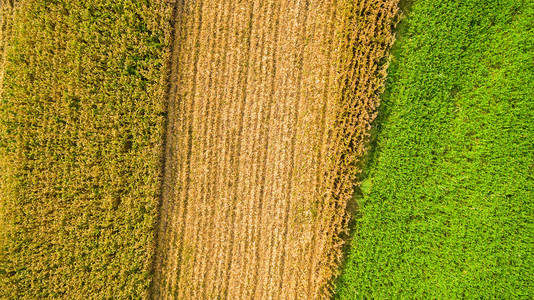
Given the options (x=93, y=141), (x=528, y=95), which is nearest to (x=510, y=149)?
(x=528, y=95)

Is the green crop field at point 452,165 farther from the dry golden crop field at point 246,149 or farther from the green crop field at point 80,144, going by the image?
the green crop field at point 80,144

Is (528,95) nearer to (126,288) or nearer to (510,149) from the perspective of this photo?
(510,149)

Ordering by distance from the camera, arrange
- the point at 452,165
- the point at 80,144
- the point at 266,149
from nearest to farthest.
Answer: the point at 452,165 → the point at 80,144 → the point at 266,149

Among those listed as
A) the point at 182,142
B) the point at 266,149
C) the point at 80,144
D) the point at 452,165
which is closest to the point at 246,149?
the point at 266,149

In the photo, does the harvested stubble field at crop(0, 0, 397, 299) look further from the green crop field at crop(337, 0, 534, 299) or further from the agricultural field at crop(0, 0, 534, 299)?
the green crop field at crop(337, 0, 534, 299)

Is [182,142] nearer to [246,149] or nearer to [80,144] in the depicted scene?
[246,149]

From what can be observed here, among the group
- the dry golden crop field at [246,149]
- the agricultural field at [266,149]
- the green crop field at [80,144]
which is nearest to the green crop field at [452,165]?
the agricultural field at [266,149]
